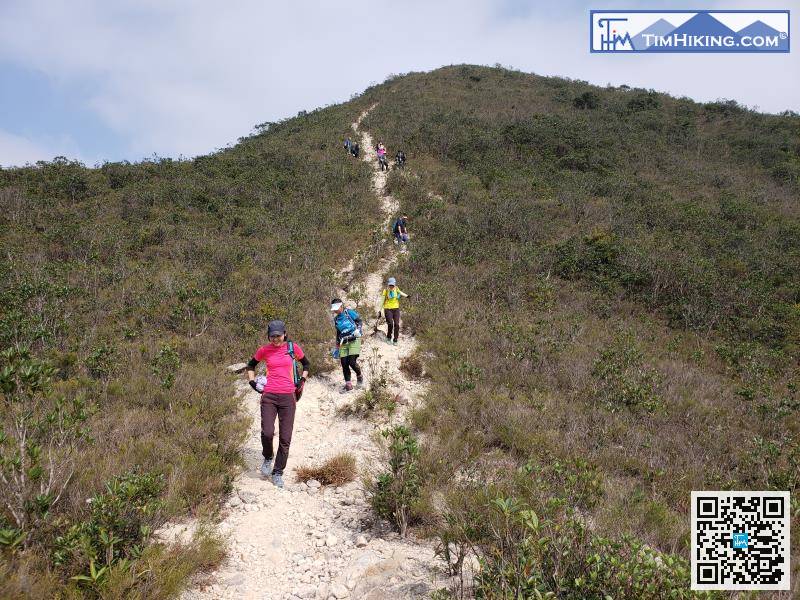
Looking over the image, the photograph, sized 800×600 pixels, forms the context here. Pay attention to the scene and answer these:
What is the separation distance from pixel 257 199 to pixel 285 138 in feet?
49.3

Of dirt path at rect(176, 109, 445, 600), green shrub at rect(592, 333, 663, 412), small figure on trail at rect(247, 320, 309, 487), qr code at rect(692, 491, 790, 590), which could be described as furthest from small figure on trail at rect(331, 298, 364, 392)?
qr code at rect(692, 491, 790, 590)

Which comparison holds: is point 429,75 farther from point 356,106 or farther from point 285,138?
point 285,138

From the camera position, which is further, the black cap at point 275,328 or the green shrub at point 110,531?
the black cap at point 275,328

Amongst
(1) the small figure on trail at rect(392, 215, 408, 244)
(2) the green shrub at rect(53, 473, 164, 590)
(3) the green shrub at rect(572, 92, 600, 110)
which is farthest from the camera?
(3) the green shrub at rect(572, 92, 600, 110)

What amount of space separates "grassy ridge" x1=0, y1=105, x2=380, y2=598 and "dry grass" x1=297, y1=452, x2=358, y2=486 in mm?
906

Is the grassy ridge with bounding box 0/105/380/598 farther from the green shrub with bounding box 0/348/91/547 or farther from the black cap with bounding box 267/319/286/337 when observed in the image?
the black cap with bounding box 267/319/286/337

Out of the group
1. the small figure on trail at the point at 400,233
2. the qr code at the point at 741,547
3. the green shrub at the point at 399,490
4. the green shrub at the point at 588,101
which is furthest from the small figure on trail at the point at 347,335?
the green shrub at the point at 588,101

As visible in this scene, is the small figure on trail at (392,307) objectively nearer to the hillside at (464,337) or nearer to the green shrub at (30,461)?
the hillside at (464,337)

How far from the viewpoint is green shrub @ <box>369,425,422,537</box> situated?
3963 mm

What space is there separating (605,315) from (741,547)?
913 cm

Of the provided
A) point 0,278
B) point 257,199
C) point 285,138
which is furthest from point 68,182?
point 285,138

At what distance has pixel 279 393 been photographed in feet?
16.4

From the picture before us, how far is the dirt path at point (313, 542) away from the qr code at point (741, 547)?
2.00m

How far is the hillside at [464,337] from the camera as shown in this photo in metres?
3.24
